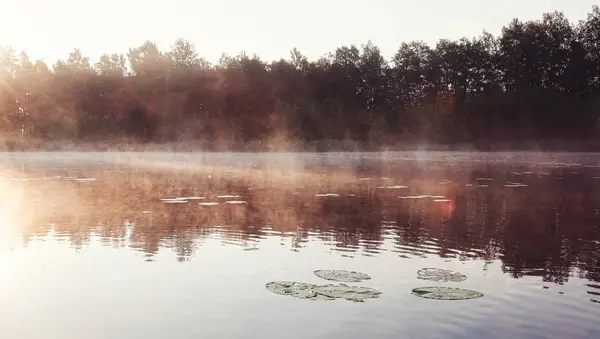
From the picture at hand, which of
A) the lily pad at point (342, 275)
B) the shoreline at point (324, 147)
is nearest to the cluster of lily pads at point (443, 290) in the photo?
the lily pad at point (342, 275)

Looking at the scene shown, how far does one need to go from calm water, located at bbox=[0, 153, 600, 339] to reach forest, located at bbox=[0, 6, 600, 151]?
76.8 m

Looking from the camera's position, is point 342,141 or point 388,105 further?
point 388,105

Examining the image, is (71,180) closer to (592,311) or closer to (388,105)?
(592,311)

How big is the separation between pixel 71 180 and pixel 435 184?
22.6 meters

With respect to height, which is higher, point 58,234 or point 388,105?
point 388,105

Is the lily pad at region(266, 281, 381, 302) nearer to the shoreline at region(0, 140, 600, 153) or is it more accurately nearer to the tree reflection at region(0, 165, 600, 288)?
the tree reflection at region(0, 165, 600, 288)

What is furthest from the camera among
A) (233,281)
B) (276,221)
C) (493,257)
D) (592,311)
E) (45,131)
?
(45,131)

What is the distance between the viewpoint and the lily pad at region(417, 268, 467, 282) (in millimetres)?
13719

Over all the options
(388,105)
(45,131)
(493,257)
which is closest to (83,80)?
(45,131)

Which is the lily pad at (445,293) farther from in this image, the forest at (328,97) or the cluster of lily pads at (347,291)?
the forest at (328,97)

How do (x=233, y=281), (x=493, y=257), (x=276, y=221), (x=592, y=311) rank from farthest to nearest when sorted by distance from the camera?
(x=276, y=221) → (x=493, y=257) → (x=233, y=281) → (x=592, y=311)

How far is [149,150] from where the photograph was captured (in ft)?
348

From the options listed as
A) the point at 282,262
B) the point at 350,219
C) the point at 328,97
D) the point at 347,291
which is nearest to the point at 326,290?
the point at 347,291

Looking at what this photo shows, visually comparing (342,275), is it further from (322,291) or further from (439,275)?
(439,275)
